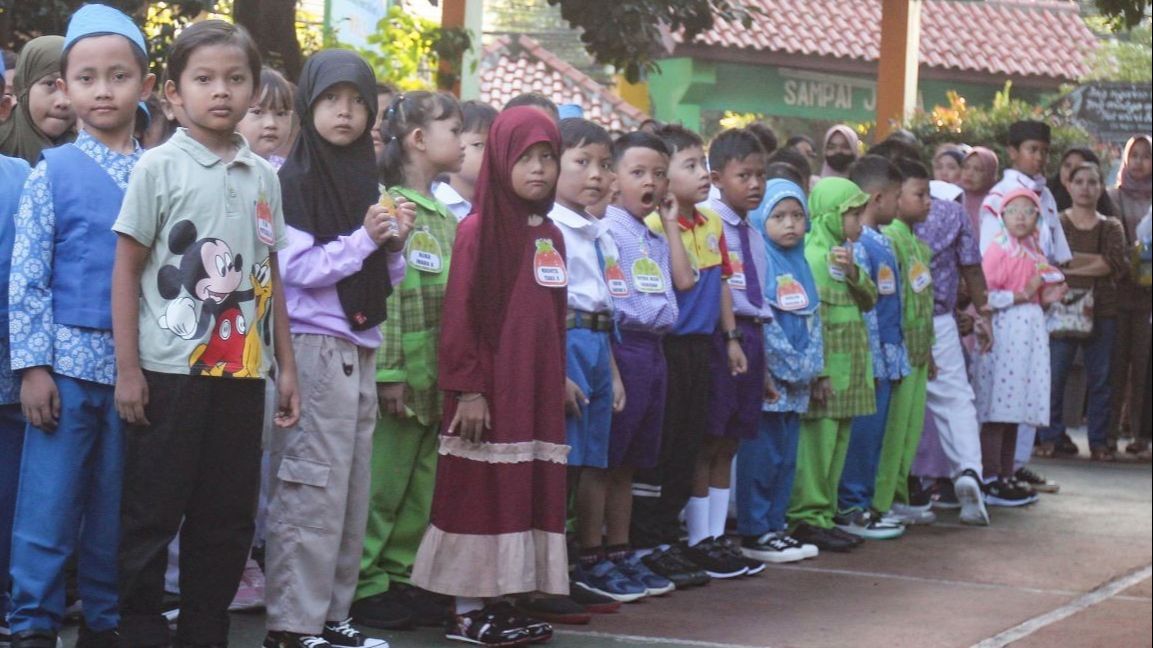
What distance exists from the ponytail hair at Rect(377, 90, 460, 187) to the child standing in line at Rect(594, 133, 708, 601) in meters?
0.98

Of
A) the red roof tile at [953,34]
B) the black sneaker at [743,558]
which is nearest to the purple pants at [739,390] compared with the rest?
the black sneaker at [743,558]

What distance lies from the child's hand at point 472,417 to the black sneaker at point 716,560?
201 cm

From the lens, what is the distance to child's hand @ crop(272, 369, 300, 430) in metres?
4.96

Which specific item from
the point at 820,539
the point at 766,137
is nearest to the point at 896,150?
the point at 766,137

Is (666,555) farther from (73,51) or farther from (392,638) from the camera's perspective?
(73,51)

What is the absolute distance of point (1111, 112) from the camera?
58.9 feet

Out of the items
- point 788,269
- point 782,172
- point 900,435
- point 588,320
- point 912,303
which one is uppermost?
point 782,172

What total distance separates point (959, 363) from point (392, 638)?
4733 millimetres

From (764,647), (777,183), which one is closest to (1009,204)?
(777,183)

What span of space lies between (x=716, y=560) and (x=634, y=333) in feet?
3.82

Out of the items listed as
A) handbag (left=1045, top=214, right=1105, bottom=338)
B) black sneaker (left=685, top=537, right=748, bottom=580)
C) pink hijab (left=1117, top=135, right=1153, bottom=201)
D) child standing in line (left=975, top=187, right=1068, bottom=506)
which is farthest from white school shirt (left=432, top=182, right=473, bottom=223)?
pink hijab (left=1117, top=135, right=1153, bottom=201)

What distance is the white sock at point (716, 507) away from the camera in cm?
752

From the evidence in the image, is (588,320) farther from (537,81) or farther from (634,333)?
(537,81)

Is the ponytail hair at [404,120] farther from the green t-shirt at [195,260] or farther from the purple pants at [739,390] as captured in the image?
the purple pants at [739,390]
